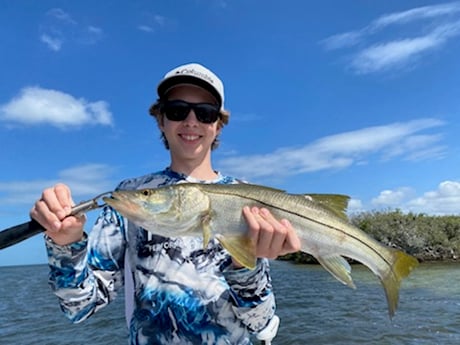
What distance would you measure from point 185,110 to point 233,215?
36.3 inches

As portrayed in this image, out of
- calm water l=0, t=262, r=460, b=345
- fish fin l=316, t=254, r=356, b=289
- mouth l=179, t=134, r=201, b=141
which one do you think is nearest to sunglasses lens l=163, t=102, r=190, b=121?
mouth l=179, t=134, r=201, b=141

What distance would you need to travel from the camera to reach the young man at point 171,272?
8.39 ft

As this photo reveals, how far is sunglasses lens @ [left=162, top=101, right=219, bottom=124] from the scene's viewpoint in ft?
10.4

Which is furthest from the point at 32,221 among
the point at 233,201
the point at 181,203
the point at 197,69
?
the point at 197,69

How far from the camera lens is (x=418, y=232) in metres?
36.2

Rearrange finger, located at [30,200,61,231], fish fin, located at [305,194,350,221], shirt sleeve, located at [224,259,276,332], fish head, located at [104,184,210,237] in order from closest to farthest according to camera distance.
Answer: finger, located at [30,200,61,231] < shirt sleeve, located at [224,259,276,332] < fish head, located at [104,184,210,237] < fish fin, located at [305,194,350,221]

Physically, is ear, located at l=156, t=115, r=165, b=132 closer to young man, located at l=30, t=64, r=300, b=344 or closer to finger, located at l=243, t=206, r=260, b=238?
young man, located at l=30, t=64, r=300, b=344

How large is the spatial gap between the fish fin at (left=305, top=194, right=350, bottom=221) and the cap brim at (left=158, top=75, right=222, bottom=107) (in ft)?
3.46

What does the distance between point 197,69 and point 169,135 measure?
21.5 inches

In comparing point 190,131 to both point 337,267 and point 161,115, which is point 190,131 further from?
point 337,267

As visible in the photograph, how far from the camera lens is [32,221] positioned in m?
2.33

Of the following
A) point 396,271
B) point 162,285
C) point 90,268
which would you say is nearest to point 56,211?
point 90,268

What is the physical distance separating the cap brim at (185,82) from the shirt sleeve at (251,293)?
1332 mm

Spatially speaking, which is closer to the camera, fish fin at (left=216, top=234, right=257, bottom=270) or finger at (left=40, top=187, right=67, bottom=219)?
finger at (left=40, top=187, right=67, bottom=219)
